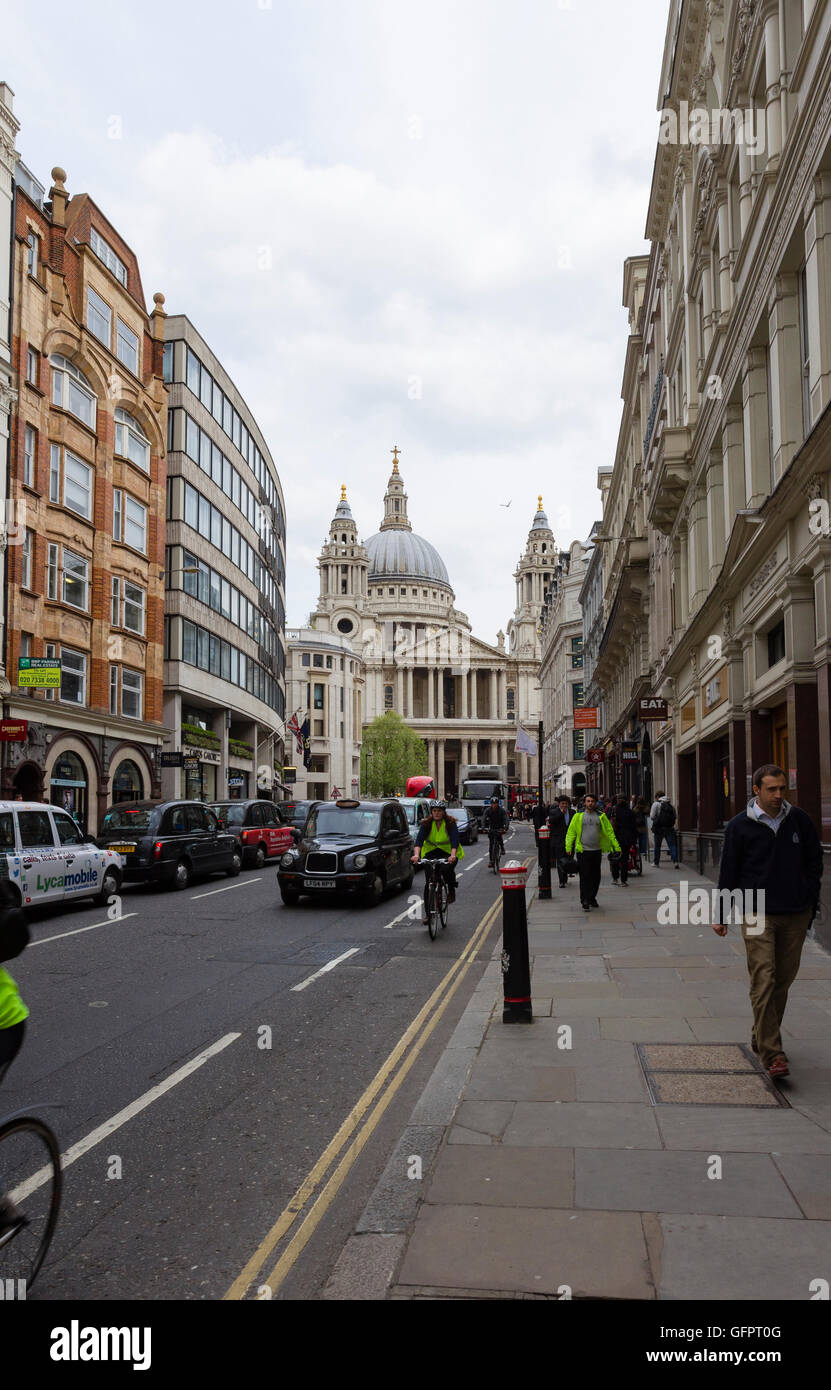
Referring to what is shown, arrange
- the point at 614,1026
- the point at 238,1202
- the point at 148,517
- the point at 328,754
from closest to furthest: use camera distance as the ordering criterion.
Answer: the point at 238,1202
the point at 614,1026
the point at 148,517
the point at 328,754

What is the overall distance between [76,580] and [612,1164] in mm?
29273

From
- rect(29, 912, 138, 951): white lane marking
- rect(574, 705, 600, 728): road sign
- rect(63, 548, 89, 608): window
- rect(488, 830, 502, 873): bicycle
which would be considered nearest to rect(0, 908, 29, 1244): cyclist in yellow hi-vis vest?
rect(29, 912, 138, 951): white lane marking

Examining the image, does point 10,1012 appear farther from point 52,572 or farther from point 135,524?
point 135,524

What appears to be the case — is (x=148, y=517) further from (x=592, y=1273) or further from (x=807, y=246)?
(x=592, y=1273)

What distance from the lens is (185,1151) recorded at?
5.49 meters

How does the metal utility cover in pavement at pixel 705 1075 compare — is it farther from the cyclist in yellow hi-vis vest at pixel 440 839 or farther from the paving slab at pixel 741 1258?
the cyclist in yellow hi-vis vest at pixel 440 839

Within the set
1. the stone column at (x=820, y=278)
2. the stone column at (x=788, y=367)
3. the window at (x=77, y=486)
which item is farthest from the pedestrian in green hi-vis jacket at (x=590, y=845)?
the window at (x=77, y=486)

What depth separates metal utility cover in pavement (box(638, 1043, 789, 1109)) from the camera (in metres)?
6.00

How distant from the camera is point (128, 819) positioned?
20125mm

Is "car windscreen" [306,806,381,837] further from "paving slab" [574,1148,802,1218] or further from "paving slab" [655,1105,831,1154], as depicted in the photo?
"paving slab" [574,1148,802,1218]

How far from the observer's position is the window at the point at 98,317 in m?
32.3

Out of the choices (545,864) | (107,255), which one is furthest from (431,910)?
(107,255)
